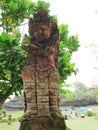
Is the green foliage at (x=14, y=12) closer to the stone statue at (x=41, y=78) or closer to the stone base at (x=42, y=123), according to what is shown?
the stone statue at (x=41, y=78)

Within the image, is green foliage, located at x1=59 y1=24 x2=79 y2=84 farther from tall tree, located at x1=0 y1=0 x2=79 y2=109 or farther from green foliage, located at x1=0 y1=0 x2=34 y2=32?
green foliage, located at x1=0 y1=0 x2=34 y2=32

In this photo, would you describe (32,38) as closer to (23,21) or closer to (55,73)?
(55,73)

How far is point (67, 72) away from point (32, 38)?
6.37ft

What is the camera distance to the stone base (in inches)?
176

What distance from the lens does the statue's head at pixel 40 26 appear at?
15.7 ft

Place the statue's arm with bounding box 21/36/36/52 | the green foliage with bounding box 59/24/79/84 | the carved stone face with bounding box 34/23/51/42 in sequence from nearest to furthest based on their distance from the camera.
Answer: the statue's arm with bounding box 21/36/36/52
the carved stone face with bounding box 34/23/51/42
the green foliage with bounding box 59/24/79/84

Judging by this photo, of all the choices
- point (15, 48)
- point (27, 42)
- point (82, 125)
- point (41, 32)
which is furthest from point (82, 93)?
point (27, 42)

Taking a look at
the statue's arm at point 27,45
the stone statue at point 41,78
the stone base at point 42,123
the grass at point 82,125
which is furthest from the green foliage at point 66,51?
the grass at point 82,125

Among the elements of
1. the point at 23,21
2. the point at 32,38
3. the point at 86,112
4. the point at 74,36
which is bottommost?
the point at 86,112

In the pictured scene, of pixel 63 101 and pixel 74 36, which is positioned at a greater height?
pixel 74 36

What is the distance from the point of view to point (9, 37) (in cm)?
593

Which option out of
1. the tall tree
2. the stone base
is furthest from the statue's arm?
the tall tree

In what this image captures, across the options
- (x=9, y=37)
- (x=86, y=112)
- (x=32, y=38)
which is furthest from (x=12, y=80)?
(x=86, y=112)

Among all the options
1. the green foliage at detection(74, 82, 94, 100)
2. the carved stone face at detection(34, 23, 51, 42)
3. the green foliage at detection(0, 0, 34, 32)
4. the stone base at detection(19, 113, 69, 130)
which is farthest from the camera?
the green foliage at detection(74, 82, 94, 100)
